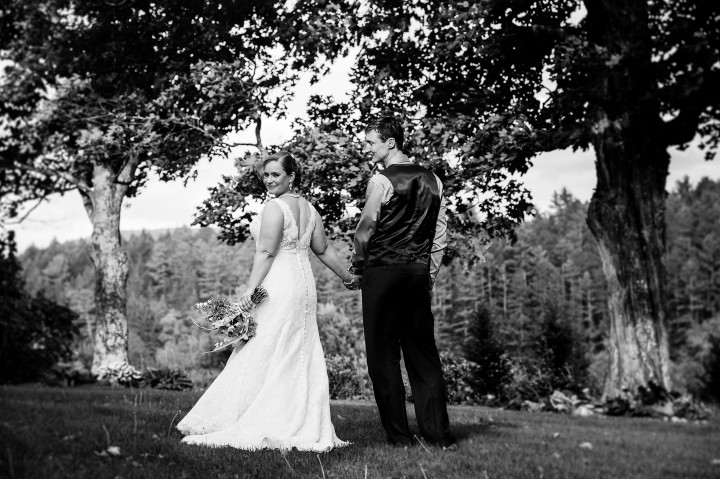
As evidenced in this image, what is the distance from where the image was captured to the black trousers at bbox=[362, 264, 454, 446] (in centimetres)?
457

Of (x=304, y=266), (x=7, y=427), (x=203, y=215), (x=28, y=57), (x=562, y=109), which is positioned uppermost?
(x=28, y=57)

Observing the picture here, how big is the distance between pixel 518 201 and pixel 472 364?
615 cm

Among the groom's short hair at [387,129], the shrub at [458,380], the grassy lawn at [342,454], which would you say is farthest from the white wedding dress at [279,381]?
the shrub at [458,380]

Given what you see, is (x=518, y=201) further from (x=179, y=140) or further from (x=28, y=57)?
(x=28, y=57)

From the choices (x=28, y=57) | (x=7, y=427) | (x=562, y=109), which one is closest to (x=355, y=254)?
(x=7, y=427)

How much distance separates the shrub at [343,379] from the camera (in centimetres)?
1656

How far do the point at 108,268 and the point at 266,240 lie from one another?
43.8ft

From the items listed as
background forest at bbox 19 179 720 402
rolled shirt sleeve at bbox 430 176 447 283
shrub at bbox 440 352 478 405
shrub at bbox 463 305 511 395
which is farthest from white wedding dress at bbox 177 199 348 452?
shrub at bbox 463 305 511 395

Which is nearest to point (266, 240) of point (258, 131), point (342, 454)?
point (342, 454)

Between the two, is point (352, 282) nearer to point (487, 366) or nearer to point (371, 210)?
point (371, 210)

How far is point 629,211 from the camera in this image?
10750 mm

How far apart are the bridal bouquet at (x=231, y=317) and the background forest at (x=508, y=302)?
10020 mm

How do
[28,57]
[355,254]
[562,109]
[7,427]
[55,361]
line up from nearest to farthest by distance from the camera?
[7,427]
[355,254]
[562,109]
[28,57]
[55,361]

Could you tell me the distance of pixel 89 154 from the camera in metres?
14.6
